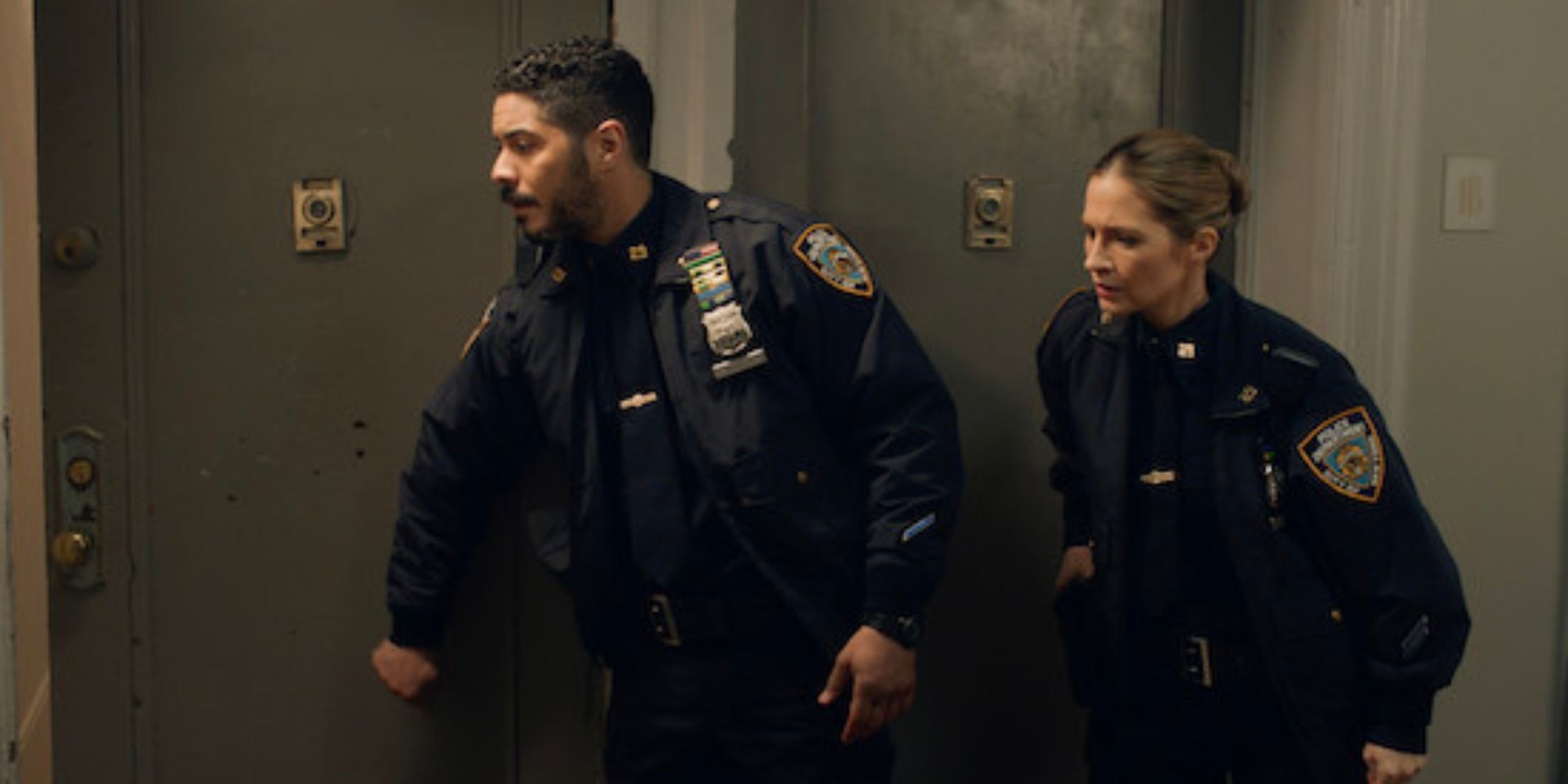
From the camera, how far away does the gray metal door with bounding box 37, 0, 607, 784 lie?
2.14 meters

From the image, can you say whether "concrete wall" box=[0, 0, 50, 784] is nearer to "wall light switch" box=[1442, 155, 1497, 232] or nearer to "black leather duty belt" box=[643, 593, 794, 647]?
"black leather duty belt" box=[643, 593, 794, 647]

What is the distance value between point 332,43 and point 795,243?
0.91 metres

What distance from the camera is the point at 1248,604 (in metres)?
1.73

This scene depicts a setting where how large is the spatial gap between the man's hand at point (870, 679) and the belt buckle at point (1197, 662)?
40cm

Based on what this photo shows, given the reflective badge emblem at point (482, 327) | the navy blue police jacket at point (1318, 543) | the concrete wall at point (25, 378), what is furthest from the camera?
the concrete wall at point (25, 378)

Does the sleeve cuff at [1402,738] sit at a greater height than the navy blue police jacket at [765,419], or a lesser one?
lesser

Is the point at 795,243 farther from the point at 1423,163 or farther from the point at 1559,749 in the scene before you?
the point at 1559,749

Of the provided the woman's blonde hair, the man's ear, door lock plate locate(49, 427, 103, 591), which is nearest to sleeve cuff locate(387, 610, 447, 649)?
door lock plate locate(49, 427, 103, 591)

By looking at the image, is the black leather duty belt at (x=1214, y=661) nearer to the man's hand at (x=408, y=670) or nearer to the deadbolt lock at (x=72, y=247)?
the man's hand at (x=408, y=670)

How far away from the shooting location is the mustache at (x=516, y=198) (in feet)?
6.09

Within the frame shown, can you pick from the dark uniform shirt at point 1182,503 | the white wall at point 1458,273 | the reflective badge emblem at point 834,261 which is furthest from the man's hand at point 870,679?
the white wall at point 1458,273

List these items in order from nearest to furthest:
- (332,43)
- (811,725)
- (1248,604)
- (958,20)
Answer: (1248,604) < (811,725) < (332,43) < (958,20)

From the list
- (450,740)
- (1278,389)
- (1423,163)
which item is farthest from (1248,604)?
(450,740)

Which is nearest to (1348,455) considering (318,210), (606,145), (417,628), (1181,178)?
(1181,178)
